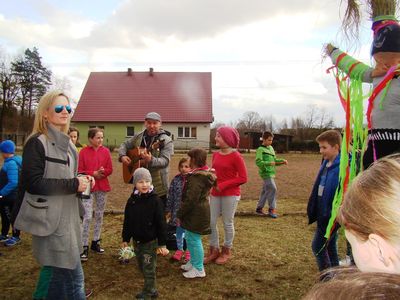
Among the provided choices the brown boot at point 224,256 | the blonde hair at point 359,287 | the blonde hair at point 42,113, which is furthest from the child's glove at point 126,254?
the blonde hair at point 359,287

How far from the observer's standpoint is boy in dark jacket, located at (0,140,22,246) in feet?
16.4

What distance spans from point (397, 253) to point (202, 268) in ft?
11.0

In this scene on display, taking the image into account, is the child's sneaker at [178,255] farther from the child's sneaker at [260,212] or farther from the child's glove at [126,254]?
the child's sneaker at [260,212]

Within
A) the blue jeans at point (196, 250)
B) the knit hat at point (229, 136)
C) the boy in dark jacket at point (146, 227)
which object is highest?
the knit hat at point (229, 136)

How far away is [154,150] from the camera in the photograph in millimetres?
4746

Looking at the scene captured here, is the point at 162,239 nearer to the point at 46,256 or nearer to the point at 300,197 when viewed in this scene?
the point at 46,256

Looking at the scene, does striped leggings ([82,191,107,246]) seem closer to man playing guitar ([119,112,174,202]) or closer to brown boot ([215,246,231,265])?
man playing guitar ([119,112,174,202])

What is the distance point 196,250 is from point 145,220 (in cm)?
83

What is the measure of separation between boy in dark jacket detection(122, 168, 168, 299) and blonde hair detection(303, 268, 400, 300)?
9.39 feet

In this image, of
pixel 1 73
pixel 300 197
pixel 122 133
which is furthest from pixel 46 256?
pixel 1 73

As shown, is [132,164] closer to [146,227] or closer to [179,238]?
[179,238]

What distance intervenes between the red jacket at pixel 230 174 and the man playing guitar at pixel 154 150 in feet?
2.22

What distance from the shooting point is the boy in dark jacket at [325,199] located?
3516mm

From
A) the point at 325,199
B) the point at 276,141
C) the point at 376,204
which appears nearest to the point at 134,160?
the point at 325,199
